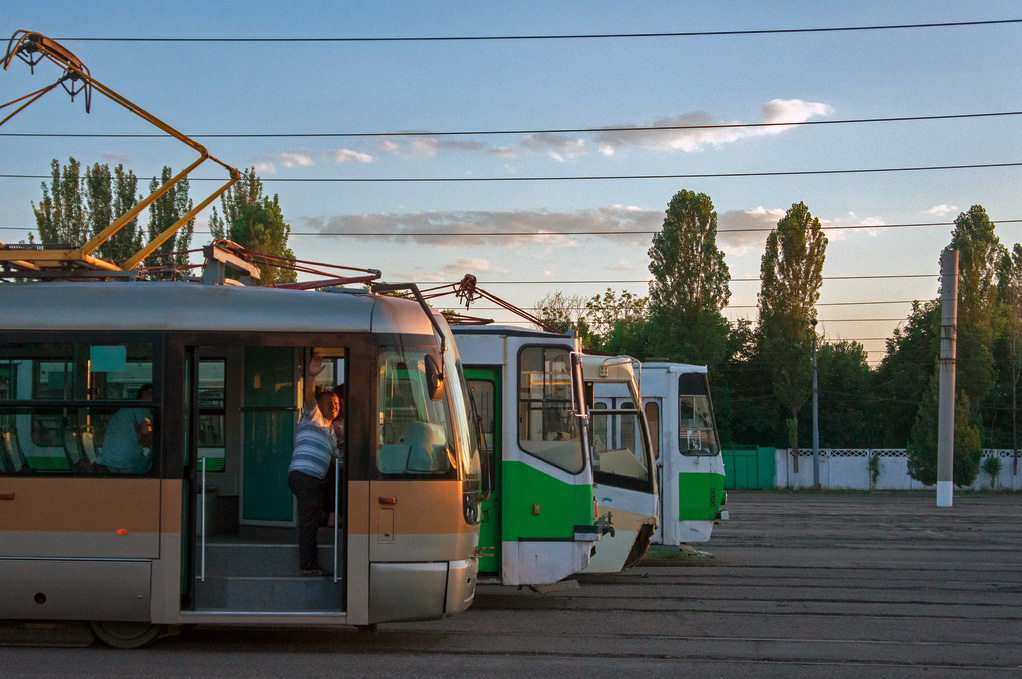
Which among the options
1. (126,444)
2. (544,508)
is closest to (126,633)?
(126,444)

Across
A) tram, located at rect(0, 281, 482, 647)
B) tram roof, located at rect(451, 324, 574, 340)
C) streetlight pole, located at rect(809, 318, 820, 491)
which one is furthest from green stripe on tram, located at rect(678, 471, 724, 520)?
streetlight pole, located at rect(809, 318, 820, 491)

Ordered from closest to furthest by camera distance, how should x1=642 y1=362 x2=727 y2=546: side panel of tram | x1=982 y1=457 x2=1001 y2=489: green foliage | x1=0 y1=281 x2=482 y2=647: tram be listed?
x1=0 y1=281 x2=482 y2=647: tram < x1=642 y1=362 x2=727 y2=546: side panel of tram < x1=982 y1=457 x2=1001 y2=489: green foliage

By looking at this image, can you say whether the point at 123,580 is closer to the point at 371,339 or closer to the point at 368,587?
the point at 368,587

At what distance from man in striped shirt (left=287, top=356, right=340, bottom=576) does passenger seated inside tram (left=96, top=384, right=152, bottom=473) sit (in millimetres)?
1215

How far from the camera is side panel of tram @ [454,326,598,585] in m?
11.4

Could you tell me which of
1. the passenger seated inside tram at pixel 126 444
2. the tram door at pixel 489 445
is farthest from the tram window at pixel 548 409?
the passenger seated inside tram at pixel 126 444

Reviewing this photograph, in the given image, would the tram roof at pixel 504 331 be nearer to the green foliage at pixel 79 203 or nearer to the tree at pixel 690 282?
the green foliage at pixel 79 203

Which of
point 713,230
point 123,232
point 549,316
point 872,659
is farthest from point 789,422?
point 872,659

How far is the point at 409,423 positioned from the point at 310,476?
3.22 feet

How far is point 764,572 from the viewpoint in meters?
15.3

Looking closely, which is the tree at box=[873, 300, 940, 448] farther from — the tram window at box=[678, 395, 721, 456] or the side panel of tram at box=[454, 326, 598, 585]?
the side panel of tram at box=[454, 326, 598, 585]

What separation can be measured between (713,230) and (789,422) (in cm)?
989

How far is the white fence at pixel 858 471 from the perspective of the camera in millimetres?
51719

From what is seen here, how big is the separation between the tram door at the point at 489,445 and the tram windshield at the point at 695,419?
5635 millimetres
